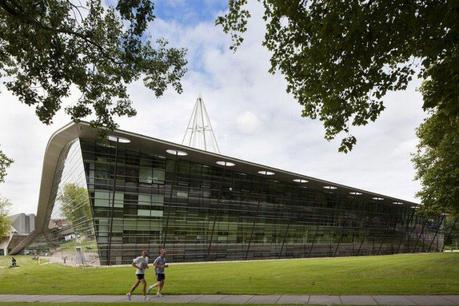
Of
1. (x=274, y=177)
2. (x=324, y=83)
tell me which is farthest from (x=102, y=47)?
(x=274, y=177)

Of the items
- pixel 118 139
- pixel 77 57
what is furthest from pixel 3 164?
pixel 77 57

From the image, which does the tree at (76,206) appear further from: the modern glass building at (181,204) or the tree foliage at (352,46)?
the tree foliage at (352,46)

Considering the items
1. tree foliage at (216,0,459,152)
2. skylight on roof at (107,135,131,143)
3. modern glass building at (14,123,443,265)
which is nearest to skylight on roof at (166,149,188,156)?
modern glass building at (14,123,443,265)

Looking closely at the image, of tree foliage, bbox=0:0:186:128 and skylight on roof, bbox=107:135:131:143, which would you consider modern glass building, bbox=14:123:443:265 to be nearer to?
skylight on roof, bbox=107:135:131:143

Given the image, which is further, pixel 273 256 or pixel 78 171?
pixel 273 256

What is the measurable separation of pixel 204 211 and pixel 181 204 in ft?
12.1

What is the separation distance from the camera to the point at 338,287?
16.3 m

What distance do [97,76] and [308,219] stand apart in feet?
183

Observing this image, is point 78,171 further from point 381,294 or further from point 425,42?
point 425,42

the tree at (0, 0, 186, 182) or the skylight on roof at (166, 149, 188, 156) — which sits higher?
the skylight on roof at (166, 149, 188, 156)

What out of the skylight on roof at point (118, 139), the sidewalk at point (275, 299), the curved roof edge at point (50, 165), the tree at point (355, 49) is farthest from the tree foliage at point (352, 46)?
the skylight on roof at point (118, 139)

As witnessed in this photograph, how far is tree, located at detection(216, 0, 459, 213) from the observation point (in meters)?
9.33

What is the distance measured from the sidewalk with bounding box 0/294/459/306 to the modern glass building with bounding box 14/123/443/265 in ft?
44.0

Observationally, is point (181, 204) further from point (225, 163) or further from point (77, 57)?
point (77, 57)
